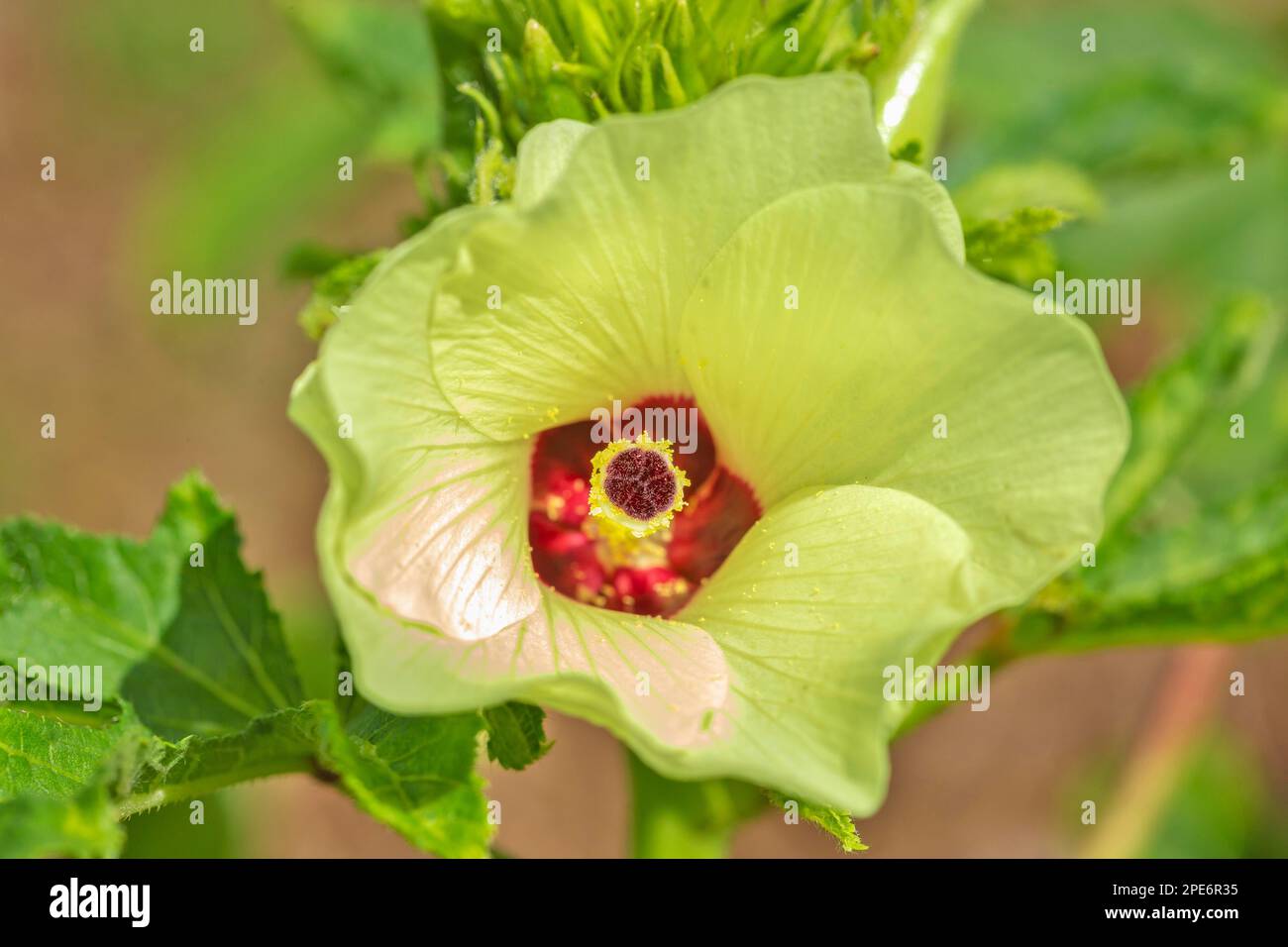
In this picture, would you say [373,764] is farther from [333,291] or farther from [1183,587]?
[1183,587]

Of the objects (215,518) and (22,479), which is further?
(22,479)

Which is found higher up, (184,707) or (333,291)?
(333,291)

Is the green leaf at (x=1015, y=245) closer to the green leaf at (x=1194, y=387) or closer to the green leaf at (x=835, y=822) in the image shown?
the green leaf at (x=1194, y=387)

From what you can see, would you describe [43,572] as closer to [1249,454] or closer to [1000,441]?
[1000,441]

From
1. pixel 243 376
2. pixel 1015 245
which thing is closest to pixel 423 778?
pixel 1015 245

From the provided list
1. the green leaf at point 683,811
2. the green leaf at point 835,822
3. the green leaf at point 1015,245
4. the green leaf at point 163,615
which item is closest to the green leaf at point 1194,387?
the green leaf at point 1015,245
